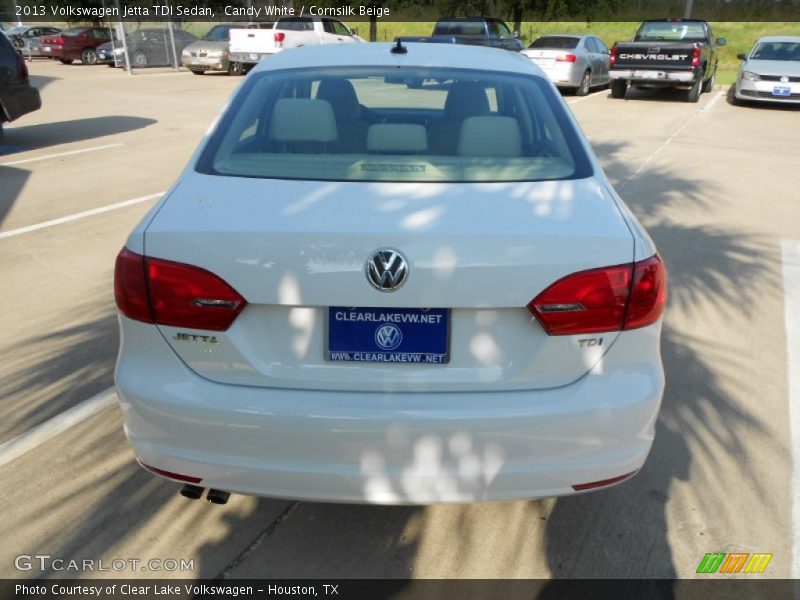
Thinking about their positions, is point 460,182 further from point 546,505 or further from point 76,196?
point 76,196

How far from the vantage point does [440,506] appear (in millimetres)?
2998

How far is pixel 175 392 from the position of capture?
2293 mm

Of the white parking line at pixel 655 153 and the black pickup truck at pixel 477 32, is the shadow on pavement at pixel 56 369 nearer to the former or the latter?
the white parking line at pixel 655 153

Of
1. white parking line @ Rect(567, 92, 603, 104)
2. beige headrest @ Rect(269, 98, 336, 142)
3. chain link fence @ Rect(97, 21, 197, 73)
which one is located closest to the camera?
→ beige headrest @ Rect(269, 98, 336, 142)

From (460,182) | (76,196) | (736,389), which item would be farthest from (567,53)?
(460,182)

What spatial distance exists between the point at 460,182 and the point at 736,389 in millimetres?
2308

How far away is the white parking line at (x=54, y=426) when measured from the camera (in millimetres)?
3287

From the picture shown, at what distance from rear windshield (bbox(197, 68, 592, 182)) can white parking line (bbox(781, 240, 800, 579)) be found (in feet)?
5.37

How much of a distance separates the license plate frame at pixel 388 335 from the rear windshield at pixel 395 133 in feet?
2.10

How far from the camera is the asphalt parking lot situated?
8.89ft

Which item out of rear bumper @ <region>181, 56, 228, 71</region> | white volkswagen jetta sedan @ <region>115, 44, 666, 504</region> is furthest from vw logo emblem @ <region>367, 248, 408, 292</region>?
rear bumper @ <region>181, 56, 228, 71</region>

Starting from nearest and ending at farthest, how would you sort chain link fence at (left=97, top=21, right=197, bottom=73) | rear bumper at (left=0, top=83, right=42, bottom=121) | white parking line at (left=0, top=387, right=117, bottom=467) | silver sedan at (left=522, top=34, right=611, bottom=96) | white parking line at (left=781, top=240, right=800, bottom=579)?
white parking line at (left=781, top=240, right=800, bottom=579)
white parking line at (left=0, top=387, right=117, bottom=467)
rear bumper at (left=0, top=83, right=42, bottom=121)
silver sedan at (left=522, top=34, right=611, bottom=96)
chain link fence at (left=97, top=21, right=197, bottom=73)

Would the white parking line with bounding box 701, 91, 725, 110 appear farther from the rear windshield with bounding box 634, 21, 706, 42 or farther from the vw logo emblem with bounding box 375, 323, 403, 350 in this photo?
the vw logo emblem with bounding box 375, 323, 403, 350

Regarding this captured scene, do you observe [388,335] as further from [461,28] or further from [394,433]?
[461,28]
